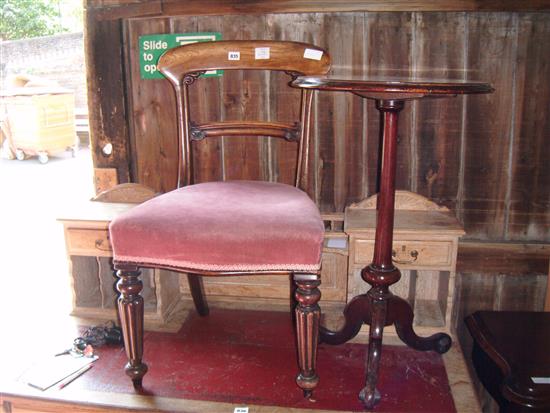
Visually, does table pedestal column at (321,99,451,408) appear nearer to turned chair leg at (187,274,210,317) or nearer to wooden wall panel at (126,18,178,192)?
turned chair leg at (187,274,210,317)

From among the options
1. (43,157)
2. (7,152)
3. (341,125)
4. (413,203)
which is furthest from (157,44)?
(7,152)

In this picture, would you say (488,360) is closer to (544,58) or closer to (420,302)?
(420,302)

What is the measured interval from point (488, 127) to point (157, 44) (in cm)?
127

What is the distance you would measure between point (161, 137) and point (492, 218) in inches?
52.0

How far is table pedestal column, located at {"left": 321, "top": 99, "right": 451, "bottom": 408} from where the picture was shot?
1375 millimetres

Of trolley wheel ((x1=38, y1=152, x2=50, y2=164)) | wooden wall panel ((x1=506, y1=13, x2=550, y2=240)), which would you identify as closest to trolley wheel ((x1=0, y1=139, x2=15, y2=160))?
trolley wheel ((x1=38, y1=152, x2=50, y2=164))

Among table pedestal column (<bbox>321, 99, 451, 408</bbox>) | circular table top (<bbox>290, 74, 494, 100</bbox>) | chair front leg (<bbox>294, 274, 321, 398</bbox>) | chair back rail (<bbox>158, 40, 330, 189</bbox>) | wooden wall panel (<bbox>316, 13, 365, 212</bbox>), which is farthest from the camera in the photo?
wooden wall panel (<bbox>316, 13, 365, 212</bbox>)

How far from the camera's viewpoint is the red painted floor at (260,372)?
1468mm

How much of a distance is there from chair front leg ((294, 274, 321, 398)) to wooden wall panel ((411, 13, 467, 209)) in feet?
2.93

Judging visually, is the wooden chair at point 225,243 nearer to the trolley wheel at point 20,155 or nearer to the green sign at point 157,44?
the green sign at point 157,44

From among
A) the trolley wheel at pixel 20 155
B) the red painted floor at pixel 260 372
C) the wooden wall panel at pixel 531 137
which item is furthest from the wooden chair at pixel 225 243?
the trolley wheel at pixel 20 155

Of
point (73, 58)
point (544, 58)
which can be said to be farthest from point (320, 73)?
point (73, 58)

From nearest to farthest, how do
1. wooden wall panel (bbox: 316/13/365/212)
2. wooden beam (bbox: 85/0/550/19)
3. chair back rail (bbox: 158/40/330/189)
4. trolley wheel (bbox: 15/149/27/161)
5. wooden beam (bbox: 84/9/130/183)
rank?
chair back rail (bbox: 158/40/330/189)
wooden beam (bbox: 85/0/550/19)
wooden wall panel (bbox: 316/13/365/212)
wooden beam (bbox: 84/9/130/183)
trolley wheel (bbox: 15/149/27/161)

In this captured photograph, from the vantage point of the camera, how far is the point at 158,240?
127cm
